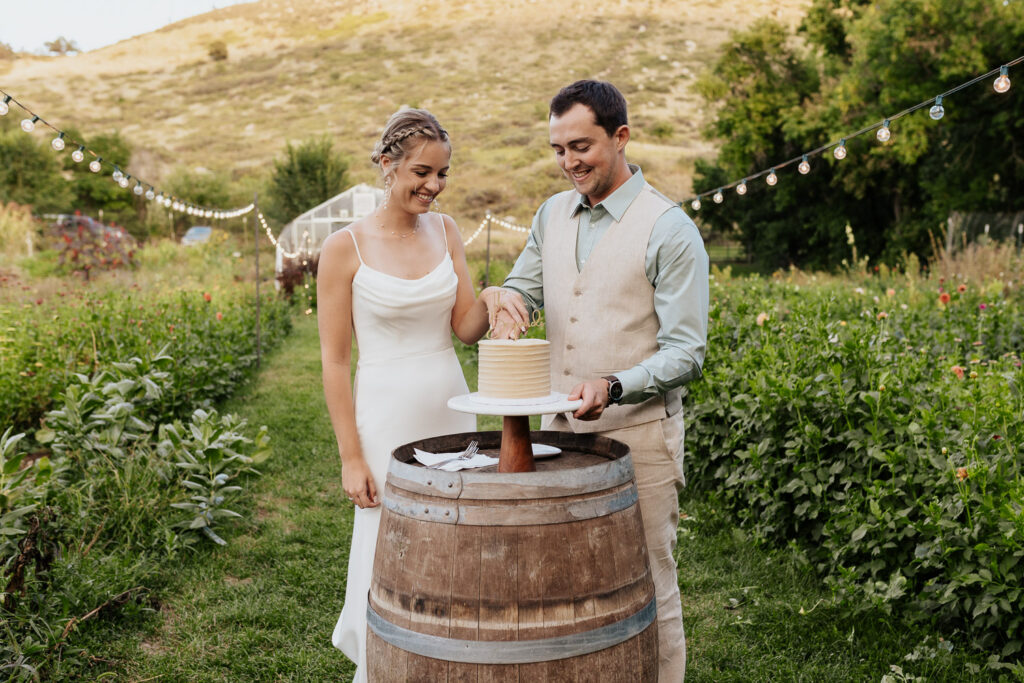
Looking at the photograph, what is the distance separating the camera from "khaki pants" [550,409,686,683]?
252cm

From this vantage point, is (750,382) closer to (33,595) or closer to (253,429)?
(33,595)

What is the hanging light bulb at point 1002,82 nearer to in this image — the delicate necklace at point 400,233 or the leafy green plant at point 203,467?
the delicate necklace at point 400,233

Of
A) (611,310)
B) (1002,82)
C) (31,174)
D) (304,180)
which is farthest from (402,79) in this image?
(611,310)

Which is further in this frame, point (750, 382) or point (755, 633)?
point (750, 382)

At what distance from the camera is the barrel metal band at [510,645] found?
183cm

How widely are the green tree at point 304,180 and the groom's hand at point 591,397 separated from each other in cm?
2414

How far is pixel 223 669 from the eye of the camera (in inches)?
137

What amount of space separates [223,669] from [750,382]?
296 centimetres

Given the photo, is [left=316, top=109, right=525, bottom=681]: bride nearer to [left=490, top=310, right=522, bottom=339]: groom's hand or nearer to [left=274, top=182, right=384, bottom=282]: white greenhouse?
[left=490, top=310, right=522, bottom=339]: groom's hand

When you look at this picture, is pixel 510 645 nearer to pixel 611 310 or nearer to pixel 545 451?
pixel 545 451

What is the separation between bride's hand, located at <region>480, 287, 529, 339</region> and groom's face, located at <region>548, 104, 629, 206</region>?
38 centimetres

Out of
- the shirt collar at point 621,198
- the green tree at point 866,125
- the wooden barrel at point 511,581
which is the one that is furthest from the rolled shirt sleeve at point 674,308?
the green tree at point 866,125

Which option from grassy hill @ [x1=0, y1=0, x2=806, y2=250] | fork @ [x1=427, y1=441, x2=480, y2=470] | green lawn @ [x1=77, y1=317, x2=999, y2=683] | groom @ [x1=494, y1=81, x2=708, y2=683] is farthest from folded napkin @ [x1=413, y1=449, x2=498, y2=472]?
grassy hill @ [x1=0, y1=0, x2=806, y2=250]

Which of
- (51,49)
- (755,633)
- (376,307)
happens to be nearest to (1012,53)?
(755,633)
